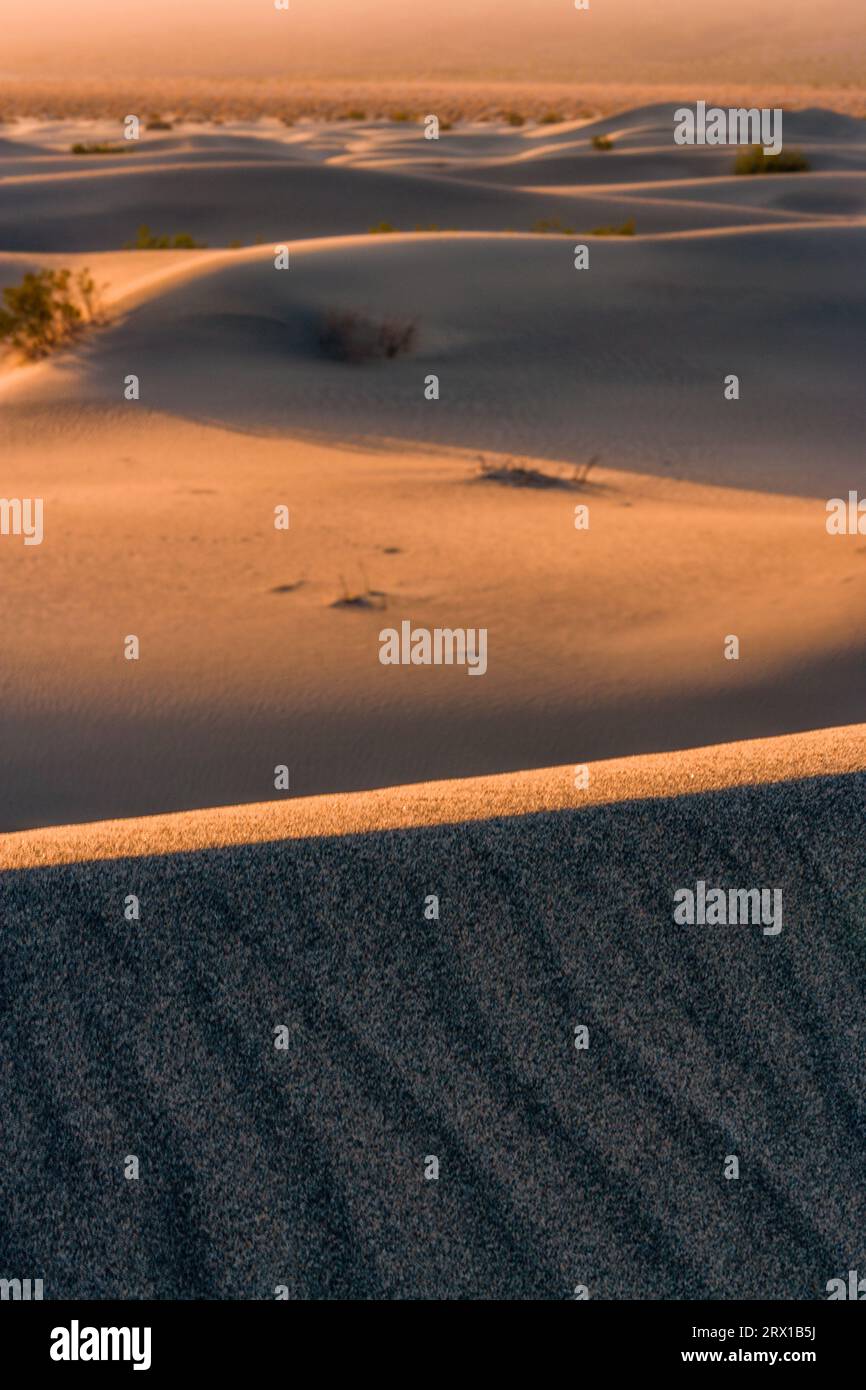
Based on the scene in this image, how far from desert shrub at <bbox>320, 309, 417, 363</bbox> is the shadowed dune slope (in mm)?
10450

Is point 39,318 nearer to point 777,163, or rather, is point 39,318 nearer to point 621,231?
point 621,231

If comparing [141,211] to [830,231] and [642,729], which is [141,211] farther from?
[642,729]

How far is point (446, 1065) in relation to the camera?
2.94m

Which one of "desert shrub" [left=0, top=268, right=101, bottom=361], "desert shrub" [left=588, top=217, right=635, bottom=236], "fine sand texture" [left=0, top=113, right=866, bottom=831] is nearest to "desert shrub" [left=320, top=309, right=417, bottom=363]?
"fine sand texture" [left=0, top=113, right=866, bottom=831]

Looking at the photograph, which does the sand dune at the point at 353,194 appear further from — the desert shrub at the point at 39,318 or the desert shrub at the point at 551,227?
the desert shrub at the point at 39,318

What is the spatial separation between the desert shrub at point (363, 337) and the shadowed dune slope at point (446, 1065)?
10450 millimetres

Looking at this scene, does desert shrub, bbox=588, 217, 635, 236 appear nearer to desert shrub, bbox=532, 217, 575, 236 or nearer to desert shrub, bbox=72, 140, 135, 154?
desert shrub, bbox=532, 217, 575, 236

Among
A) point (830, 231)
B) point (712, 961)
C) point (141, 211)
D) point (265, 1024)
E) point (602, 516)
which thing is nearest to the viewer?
point (265, 1024)

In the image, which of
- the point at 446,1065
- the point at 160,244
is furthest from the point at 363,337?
the point at 446,1065

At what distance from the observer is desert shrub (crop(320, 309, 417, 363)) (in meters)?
13.2

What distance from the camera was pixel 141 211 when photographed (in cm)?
2575

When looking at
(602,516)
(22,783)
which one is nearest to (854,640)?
(602,516)

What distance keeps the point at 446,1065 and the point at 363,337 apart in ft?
37.0
